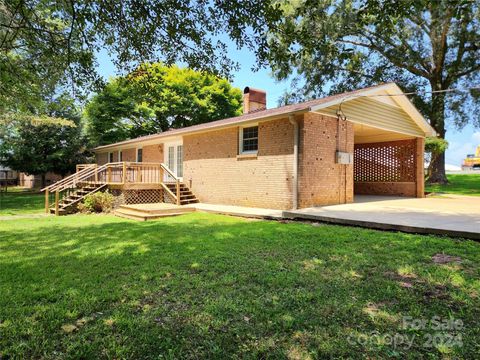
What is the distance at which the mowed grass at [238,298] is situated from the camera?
237 centimetres

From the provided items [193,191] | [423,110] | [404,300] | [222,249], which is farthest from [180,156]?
[423,110]

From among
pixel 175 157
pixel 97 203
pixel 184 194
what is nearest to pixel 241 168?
pixel 184 194

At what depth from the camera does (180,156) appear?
1527cm

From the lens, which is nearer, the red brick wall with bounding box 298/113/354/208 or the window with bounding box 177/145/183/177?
the red brick wall with bounding box 298/113/354/208

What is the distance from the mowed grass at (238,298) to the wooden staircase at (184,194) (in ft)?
24.0

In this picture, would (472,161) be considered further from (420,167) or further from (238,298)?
(238,298)

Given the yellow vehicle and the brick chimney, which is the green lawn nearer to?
the brick chimney

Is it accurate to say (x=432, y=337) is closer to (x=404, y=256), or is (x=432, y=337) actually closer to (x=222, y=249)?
(x=404, y=256)

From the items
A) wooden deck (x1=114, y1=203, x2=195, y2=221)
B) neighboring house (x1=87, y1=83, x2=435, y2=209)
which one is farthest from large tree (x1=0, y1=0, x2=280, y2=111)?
wooden deck (x1=114, y1=203, x2=195, y2=221)

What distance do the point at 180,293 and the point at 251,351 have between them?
129 centimetres

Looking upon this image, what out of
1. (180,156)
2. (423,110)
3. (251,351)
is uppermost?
(423,110)

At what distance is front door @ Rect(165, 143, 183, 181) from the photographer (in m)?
15.2

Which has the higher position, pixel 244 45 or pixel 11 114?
pixel 11 114

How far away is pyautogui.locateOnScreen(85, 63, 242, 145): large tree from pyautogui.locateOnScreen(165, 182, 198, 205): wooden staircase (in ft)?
42.1
